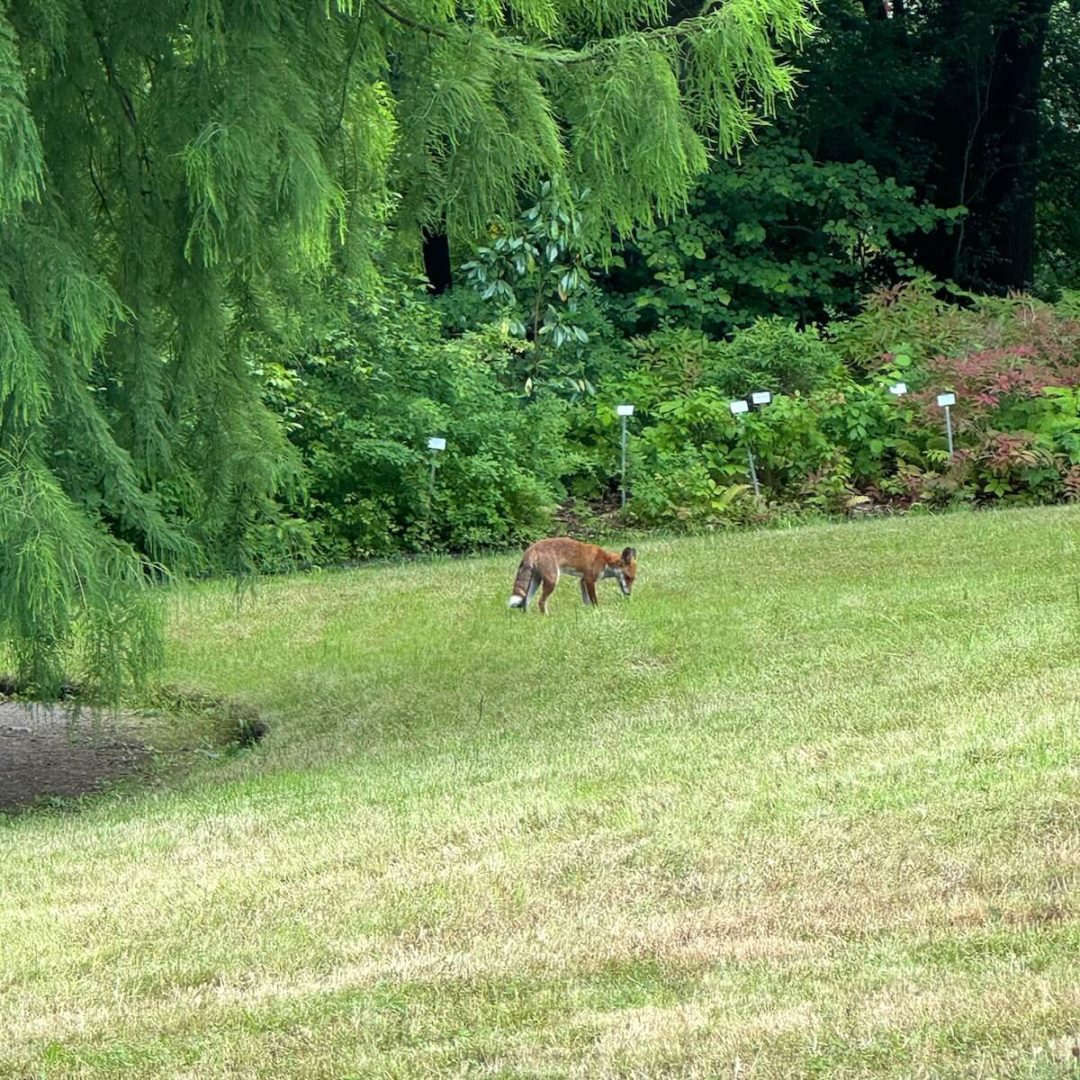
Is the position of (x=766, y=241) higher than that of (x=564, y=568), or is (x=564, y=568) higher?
(x=766, y=241)

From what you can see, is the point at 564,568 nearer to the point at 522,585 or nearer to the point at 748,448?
the point at 522,585

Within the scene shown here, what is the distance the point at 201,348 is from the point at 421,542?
320 inches

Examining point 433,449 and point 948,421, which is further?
point 948,421

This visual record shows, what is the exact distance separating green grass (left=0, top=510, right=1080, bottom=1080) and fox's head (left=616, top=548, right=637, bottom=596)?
0.75 meters

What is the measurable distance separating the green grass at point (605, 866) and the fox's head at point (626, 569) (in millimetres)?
755

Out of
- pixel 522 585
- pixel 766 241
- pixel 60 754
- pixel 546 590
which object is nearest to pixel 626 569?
pixel 546 590

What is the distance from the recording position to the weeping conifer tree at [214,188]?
745 centimetres

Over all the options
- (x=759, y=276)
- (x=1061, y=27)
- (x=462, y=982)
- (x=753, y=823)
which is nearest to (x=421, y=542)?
(x=759, y=276)

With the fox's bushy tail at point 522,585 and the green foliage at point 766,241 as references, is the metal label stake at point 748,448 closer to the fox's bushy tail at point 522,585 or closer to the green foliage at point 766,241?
the green foliage at point 766,241

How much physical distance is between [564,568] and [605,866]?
6.08m

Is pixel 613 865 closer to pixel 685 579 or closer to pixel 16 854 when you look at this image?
pixel 16 854

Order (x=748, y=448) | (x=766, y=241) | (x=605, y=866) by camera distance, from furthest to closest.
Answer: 1. (x=766, y=241)
2. (x=748, y=448)
3. (x=605, y=866)

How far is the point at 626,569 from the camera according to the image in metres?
12.3

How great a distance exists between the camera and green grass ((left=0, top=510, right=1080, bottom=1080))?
4.42 meters
